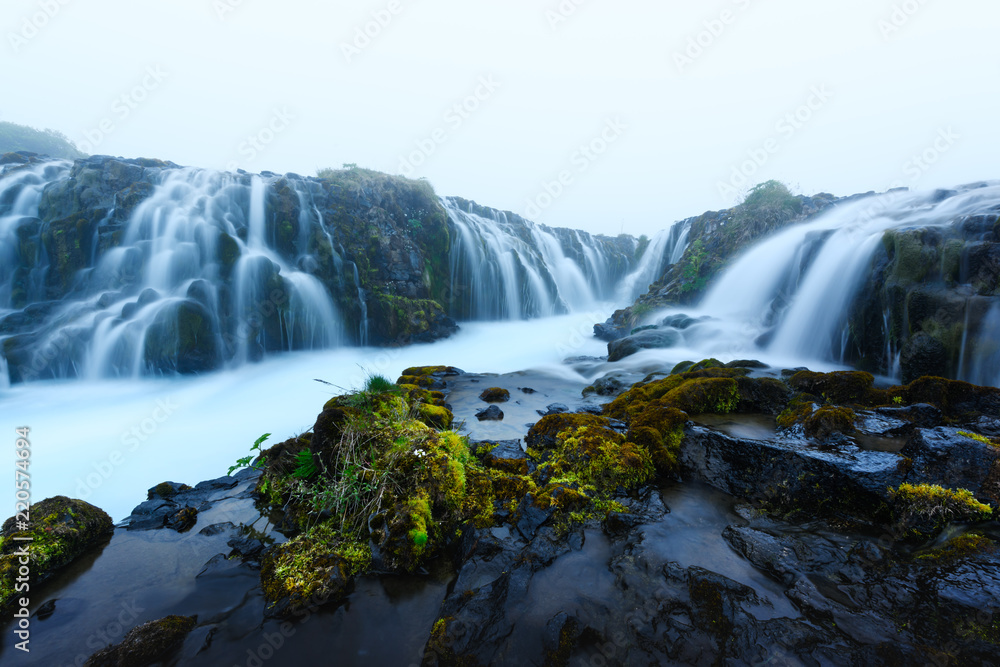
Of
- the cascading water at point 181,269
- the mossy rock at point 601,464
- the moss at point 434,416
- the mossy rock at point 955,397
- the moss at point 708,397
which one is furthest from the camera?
the cascading water at point 181,269

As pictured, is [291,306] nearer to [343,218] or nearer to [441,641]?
[343,218]

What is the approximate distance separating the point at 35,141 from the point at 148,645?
5107 cm

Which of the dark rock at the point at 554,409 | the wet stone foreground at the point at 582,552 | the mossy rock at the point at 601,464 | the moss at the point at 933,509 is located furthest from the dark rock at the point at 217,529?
the moss at the point at 933,509

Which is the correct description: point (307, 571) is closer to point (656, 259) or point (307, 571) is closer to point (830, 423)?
point (830, 423)

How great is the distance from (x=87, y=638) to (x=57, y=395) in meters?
12.7

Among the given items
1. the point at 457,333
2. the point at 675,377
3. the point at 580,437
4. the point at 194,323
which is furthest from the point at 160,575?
the point at 457,333

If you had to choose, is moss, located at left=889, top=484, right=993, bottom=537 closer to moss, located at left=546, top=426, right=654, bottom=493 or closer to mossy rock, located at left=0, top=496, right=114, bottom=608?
moss, located at left=546, top=426, right=654, bottom=493

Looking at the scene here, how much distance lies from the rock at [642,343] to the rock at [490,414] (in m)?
6.65

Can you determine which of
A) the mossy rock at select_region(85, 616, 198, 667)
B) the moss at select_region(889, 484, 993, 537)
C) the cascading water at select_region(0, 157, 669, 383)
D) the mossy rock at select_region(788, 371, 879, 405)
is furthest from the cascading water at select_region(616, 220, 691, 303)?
the mossy rock at select_region(85, 616, 198, 667)

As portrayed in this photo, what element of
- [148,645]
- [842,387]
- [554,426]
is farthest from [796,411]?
[148,645]

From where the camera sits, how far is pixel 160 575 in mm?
3010

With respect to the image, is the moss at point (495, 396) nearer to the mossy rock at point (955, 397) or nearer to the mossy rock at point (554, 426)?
the mossy rock at point (554, 426)

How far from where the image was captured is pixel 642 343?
12312mm

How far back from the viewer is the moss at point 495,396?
25.9ft
